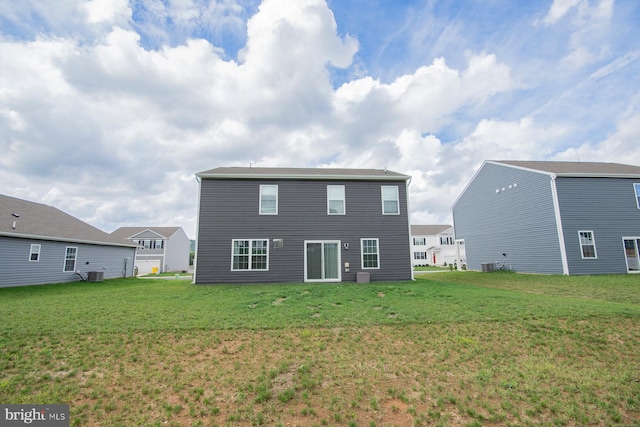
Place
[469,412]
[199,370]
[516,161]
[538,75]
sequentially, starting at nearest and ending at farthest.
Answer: [469,412], [199,370], [538,75], [516,161]

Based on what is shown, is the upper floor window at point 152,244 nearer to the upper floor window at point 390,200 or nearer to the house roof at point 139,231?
the house roof at point 139,231

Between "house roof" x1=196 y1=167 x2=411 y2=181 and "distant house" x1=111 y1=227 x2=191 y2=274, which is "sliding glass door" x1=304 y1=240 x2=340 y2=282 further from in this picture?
"distant house" x1=111 y1=227 x2=191 y2=274

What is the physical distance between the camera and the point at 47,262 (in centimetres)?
1575

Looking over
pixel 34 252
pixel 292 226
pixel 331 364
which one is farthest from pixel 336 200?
pixel 34 252

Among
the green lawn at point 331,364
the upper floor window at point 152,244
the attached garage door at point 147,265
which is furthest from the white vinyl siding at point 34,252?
the upper floor window at point 152,244

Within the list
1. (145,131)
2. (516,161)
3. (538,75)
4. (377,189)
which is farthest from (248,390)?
(516,161)

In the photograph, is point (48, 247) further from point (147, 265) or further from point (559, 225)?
point (559, 225)

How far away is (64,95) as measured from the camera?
12219 millimetres

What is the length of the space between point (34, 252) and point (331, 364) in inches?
751

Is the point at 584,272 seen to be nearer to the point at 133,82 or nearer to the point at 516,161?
the point at 516,161

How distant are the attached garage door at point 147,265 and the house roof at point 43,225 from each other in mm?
13761

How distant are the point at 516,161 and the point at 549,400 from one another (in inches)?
834

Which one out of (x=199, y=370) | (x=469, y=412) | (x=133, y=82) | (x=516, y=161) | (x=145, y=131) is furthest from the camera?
(x=516, y=161)

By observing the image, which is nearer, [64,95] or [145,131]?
[64,95]
